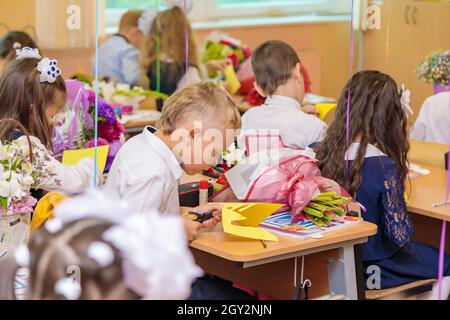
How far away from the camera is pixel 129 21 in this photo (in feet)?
18.4

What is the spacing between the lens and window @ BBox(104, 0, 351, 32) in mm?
6130

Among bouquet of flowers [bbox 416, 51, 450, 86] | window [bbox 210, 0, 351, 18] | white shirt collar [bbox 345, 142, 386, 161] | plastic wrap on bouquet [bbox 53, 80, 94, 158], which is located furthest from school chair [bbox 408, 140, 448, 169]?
window [bbox 210, 0, 351, 18]

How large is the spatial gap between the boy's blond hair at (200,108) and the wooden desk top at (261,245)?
327 mm

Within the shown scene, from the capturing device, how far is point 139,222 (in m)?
1.29

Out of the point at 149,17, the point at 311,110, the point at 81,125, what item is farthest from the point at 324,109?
the point at 149,17

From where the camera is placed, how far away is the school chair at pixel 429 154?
3.74 m

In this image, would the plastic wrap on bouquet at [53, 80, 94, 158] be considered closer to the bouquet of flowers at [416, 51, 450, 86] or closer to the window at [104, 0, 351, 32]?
the bouquet of flowers at [416, 51, 450, 86]

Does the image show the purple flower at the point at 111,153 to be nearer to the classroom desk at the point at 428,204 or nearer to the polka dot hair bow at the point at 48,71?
the polka dot hair bow at the point at 48,71

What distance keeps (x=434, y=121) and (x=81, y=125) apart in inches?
69.5

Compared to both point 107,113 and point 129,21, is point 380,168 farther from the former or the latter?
point 129,21

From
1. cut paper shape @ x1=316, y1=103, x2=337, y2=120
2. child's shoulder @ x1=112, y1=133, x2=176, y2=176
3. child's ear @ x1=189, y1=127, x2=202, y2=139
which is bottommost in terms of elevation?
cut paper shape @ x1=316, y1=103, x2=337, y2=120

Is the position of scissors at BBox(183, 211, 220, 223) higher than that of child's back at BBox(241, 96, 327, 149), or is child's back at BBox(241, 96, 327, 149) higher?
child's back at BBox(241, 96, 327, 149)

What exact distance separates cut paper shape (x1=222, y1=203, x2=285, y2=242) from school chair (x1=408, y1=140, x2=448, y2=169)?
1506mm
